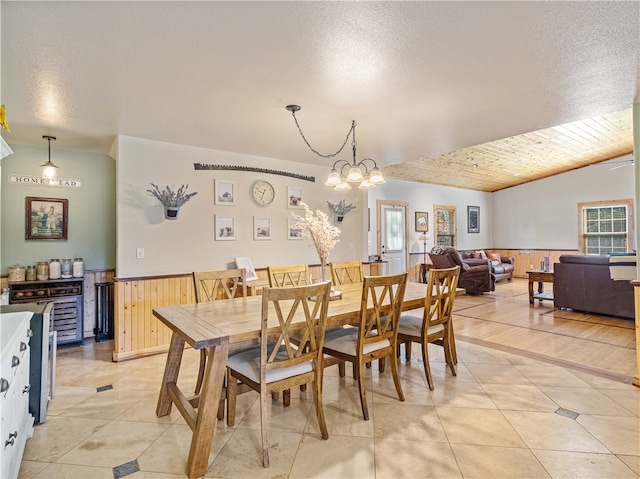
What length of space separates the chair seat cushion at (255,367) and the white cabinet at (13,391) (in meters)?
1.04

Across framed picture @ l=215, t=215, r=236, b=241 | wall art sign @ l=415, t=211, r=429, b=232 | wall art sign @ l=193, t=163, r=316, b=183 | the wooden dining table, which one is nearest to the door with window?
wall art sign @ l=415, t=211, r=429, b=232

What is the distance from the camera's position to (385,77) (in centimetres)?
234

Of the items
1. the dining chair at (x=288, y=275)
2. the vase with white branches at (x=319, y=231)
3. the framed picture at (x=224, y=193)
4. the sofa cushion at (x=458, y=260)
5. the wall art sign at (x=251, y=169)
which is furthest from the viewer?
the sofa cushion at (x=458, y=260)

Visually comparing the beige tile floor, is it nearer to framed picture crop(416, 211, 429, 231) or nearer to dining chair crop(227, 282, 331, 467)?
dining chair crop(227, 282, 331, 467)

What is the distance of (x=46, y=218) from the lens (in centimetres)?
407

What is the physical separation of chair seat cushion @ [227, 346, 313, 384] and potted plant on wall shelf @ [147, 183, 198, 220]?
216cm

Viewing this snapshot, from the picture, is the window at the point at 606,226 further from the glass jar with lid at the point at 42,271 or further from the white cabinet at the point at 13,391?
the glass jar with lid at the point at 42,271

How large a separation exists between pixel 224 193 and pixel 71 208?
1929 millimetres

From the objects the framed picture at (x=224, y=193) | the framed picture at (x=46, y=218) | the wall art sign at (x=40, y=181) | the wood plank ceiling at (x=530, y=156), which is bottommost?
the framed picture at (x=46, y=218)

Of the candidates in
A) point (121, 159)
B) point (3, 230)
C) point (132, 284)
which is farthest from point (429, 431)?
point (3, 230)

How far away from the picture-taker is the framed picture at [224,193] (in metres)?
4.19

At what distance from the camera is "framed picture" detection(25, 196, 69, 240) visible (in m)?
3.99

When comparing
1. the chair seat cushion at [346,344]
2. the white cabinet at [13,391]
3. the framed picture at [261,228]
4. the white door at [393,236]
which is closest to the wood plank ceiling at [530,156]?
the white door at [393,236]

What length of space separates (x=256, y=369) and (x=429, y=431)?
116cm
